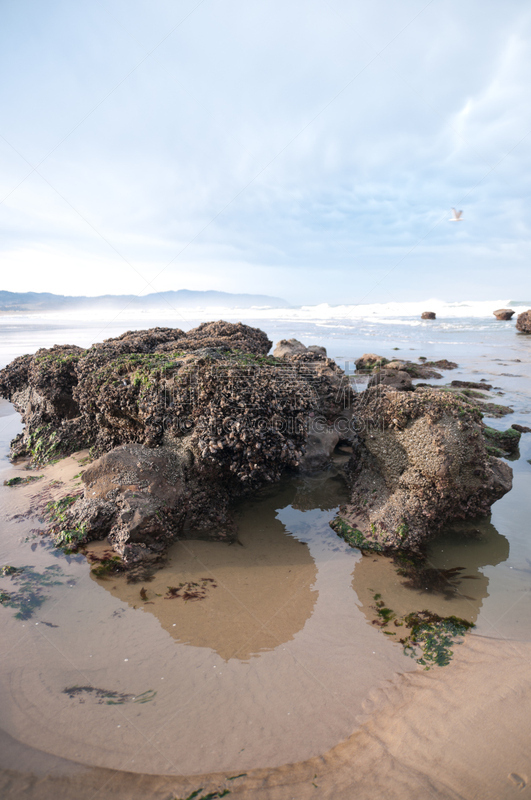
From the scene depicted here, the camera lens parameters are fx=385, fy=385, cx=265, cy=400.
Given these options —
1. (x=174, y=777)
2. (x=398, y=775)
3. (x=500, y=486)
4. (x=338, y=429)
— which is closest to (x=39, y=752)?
(x=174, y=777)

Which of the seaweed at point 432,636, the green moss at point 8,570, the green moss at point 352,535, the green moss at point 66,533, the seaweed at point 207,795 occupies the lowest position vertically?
the seaweed at point 207,795

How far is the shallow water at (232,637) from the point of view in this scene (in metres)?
2.37

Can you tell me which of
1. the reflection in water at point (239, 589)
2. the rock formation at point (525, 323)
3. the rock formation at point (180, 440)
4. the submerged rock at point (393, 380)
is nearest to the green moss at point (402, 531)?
the reflection in water at point (239, 589)

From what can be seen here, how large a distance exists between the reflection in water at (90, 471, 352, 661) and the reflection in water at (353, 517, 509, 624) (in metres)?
0.52

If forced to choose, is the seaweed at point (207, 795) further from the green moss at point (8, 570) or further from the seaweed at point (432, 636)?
the green moss at point (8, 570)

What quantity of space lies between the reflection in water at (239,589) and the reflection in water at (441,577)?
20.3 inches

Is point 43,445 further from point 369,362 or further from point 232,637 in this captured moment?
point 369,362

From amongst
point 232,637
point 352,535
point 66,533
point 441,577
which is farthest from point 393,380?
point 66,533

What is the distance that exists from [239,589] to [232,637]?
486mm

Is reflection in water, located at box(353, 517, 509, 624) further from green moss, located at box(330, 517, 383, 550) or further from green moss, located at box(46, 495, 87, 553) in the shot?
green moss, located at box(46, 495, 87, 553)

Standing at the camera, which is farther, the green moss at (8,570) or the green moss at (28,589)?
the green moss at (8,570)

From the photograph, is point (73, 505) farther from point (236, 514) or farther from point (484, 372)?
point (484, 372)

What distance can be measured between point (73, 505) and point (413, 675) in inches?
140

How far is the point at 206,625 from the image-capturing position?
3137 mm
